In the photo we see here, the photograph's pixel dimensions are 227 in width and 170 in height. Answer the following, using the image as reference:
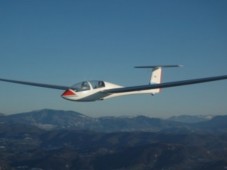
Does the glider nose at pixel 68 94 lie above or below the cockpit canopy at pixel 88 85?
below

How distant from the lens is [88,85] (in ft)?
147

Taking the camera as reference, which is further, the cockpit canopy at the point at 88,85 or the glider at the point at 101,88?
the cockpit canopy at the point at 88,85

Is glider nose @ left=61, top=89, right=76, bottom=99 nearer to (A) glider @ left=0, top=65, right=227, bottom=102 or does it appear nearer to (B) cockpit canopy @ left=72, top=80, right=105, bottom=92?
(A) glider @ left=0, top=65, right=227, bottom=102

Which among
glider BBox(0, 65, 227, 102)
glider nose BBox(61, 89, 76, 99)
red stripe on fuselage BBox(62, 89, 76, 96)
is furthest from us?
glider BBox(0, 65, 227, 102)

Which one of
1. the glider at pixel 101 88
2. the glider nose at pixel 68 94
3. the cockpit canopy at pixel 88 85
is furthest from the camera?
the cockpit canopy at pixel 88 85

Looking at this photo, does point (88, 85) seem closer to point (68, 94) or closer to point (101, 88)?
point (101, 88)

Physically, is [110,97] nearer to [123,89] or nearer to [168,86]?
[123,89]

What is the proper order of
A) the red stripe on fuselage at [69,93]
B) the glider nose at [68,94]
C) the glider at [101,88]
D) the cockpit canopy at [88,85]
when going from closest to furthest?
the glider nose at [68,94]
the red stripe on fuselage at [69,93]
the glider at [101,88]
the cockpit canopy at [88,85]

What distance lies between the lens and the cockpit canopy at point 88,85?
1721 inches

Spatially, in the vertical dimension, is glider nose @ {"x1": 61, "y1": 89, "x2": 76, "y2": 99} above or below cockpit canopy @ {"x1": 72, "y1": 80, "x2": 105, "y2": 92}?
below

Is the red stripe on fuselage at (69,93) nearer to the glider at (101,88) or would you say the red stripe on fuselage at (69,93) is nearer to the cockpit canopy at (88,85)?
the glider at (101,88)

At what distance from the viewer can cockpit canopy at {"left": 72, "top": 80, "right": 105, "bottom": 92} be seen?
43703mm

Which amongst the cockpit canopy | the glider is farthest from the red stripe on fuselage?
the cockpit canopy

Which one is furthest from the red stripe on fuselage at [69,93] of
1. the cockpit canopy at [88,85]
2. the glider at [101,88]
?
the cockpit canopy at [88,85]
